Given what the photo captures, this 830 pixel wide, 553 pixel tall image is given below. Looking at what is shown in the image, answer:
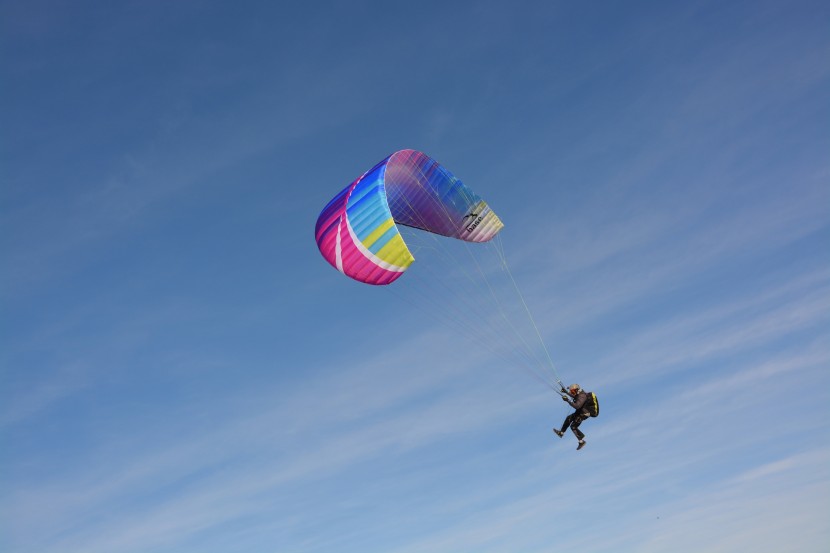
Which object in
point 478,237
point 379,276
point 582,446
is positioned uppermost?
point 478,237

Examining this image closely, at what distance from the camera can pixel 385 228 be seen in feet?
94.1

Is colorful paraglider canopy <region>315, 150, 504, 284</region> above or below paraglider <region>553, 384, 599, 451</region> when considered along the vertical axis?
above

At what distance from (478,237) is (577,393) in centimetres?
895

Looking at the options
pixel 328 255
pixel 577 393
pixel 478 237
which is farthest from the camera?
pixel 478 237

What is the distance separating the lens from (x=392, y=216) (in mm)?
29531

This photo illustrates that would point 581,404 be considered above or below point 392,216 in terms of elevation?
below

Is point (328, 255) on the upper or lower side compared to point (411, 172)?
lower

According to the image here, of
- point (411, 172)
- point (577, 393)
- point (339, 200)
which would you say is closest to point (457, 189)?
point (411, 172)

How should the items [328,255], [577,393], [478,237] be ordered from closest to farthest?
1. [577,393]
2. [328,255]
3. [478,237]

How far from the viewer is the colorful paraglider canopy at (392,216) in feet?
94.9

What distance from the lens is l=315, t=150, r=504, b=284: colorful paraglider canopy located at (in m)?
28.9

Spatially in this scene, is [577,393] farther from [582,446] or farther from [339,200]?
[339,200]

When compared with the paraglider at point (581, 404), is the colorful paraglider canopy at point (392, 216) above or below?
above

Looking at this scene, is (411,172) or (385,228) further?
(411,172)
